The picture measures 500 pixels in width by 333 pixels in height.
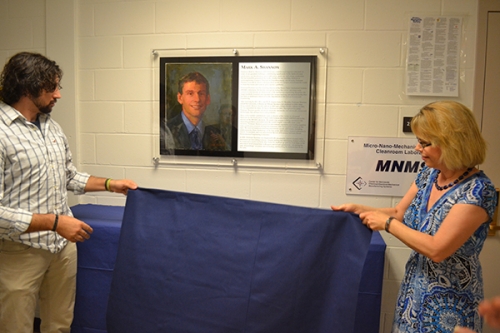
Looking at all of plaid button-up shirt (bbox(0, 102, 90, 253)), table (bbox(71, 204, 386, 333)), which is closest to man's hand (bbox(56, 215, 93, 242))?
plaid button-up shirt (bbox(0, 102, 90, 253))

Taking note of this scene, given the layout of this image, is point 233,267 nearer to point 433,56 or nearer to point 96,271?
point 96,271

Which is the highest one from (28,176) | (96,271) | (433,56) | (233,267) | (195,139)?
(433,56)

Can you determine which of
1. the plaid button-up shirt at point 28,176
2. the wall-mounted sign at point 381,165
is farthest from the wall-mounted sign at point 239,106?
the plaid button-up shirt at point 28,176

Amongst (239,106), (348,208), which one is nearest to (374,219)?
(348,208)

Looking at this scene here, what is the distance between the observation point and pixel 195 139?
2668 millimetres

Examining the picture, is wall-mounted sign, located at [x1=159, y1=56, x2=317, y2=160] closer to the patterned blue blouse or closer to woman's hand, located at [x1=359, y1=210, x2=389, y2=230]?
woman's hand, located at [x1=359, y1=210, x2=389, y2=230]

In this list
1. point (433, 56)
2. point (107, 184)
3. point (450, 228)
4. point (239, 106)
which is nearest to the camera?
point (450, 228)

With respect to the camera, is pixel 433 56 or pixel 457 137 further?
pixel 433 56

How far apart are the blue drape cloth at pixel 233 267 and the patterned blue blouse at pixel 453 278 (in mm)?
230

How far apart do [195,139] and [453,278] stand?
168cm

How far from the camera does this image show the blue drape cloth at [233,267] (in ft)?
5.53

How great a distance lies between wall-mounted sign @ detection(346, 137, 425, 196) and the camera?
2.48 m

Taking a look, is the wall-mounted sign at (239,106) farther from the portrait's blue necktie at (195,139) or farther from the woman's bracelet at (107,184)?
the woman's bracelet at (107,184)

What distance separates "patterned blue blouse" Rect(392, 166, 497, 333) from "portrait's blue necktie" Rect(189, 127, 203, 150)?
1510 millimetres
